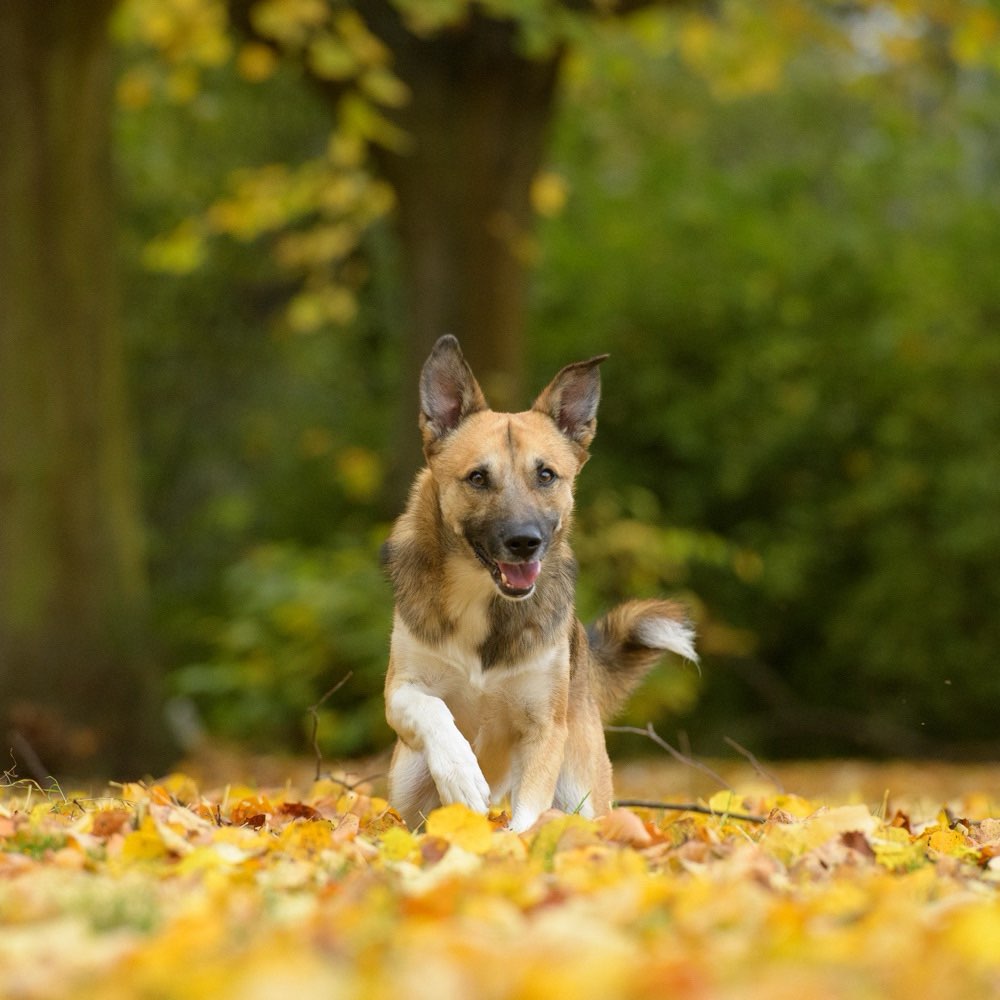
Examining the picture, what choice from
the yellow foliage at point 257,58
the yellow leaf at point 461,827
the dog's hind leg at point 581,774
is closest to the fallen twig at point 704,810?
the dog's hind leg at point 581,774

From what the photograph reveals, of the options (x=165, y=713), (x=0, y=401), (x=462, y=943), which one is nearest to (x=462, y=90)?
(x=0, y=401)

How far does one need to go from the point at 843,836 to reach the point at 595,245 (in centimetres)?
1576

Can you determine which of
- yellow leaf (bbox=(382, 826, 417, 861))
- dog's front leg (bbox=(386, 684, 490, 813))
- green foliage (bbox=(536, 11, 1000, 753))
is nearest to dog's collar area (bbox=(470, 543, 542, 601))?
dog's front leg (bbox=(386, 684, 490, 813))

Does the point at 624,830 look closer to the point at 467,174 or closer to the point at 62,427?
the point at 62,427

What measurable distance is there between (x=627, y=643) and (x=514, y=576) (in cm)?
116

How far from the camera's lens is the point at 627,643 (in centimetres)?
639

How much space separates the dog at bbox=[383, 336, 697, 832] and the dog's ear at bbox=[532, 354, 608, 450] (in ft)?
0.05

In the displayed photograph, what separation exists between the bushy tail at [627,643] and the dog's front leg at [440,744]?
45.4 inches

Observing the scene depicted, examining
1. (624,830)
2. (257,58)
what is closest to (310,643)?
(257,58)

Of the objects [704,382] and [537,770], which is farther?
[704,382]

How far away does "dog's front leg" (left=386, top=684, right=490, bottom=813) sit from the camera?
4.96 meters

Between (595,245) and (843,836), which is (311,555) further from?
(843,836)

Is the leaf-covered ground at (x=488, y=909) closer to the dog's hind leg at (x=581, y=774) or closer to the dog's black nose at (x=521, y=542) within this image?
the dog's hind leg at (x=581, y=774)

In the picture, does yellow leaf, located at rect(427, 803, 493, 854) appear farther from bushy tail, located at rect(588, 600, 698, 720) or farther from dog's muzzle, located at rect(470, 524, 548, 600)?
bushy tail, located at rect(588, 600, 698, 720)
